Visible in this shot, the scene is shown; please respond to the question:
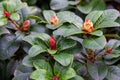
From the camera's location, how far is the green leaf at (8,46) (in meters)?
1.50

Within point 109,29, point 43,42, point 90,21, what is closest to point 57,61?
point 43,42

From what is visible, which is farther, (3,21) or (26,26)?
(26,26)

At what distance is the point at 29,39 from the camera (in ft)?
4.49

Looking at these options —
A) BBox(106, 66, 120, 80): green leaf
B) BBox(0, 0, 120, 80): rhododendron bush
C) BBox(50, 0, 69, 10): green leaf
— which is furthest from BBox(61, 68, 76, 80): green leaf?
BBox(50, 0, 69, 10): green leaf

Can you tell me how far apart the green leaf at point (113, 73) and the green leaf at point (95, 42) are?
0.22 metres

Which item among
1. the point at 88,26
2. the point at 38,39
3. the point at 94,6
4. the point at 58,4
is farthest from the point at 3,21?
the point at 94,6

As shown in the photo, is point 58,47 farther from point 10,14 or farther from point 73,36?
point 10,14

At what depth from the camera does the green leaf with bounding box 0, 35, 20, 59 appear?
150 cm

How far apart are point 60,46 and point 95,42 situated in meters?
0.17

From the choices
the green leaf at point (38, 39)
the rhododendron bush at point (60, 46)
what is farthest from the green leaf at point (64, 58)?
the green leaf at point (38, 39)

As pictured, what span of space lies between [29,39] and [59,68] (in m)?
0.20

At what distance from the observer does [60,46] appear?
4.42 feet

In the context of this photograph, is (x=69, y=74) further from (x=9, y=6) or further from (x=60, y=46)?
(x=9, y=6)

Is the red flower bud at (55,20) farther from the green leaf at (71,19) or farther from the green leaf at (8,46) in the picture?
the green leaf at (8,46)
